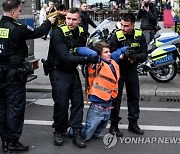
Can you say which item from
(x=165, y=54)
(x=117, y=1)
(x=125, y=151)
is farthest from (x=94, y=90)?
(x=117, y=1)

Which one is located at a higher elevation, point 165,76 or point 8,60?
point 8,60

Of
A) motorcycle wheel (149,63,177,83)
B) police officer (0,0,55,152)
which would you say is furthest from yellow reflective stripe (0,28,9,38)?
motorcycle wheel (149,63,177,83)

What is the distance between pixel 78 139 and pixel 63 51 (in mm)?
1151

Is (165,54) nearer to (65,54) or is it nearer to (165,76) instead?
(165,76)

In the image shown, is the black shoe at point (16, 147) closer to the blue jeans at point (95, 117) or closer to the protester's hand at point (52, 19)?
the blue jeans at point (95, 117)

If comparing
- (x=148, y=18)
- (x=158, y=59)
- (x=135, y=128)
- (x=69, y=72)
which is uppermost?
(x=148, y=18)

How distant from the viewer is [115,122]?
5875mm

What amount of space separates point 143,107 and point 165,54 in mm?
1918

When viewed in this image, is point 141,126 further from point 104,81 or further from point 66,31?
point 66,31

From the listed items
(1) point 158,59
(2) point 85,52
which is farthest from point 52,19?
(1) point 158,59

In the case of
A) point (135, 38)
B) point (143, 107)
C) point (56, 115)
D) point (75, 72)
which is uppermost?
point (135, 38)

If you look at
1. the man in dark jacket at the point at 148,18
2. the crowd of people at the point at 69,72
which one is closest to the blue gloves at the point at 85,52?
the crowd of people at the point at 69,72

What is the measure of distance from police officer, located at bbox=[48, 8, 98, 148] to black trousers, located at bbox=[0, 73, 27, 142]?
466mm

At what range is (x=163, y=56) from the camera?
9188mm
